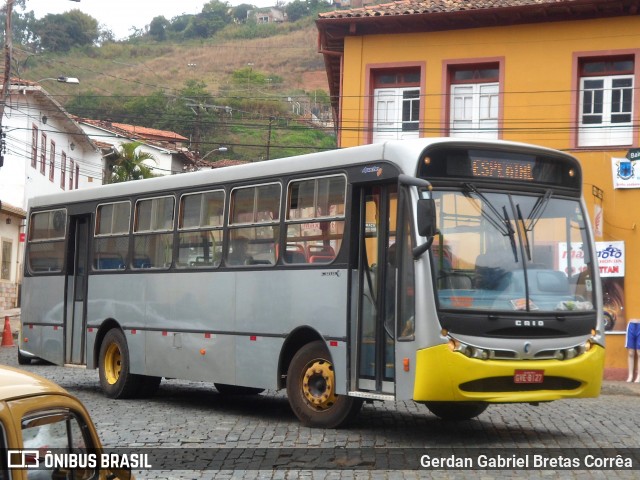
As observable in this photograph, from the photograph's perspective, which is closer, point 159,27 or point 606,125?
point 606,125

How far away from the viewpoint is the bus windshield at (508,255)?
10562 millimetres

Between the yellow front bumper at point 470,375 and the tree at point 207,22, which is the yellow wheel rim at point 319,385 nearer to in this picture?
the yellow front bumper at point 470,375

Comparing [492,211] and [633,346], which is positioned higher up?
[492,211]

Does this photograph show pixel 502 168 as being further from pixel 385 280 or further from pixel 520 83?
pixel 520 83

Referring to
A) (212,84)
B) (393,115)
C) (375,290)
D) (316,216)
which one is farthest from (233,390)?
(212,84)

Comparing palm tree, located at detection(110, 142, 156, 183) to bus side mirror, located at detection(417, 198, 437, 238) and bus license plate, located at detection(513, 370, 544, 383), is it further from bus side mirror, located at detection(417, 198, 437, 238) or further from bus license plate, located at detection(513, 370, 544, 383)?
bus license plate, located at detection(513, 370, 544, 383)

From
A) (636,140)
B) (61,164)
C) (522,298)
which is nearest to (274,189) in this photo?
(522,298)

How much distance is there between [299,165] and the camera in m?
12.5

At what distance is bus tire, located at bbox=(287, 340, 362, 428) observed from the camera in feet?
38.1

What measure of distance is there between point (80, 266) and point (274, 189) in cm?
532

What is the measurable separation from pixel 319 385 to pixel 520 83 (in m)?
14.6

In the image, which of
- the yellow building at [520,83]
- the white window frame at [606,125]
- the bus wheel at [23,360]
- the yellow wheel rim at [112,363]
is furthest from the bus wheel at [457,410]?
the white window frame at [606,125]

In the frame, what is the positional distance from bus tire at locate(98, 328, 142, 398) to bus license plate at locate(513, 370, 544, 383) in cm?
668

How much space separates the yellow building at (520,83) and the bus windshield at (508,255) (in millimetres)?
12603
